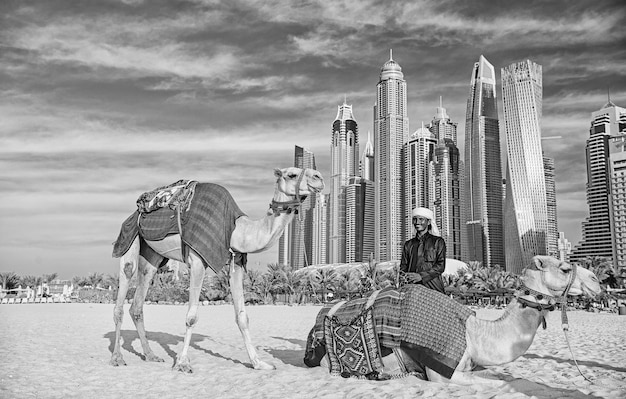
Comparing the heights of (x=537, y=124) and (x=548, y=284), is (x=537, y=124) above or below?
above

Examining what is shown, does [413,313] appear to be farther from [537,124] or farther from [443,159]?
[443,159]

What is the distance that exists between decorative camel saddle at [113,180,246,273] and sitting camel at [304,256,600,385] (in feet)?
6.99

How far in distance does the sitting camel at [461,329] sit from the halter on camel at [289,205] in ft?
5.48

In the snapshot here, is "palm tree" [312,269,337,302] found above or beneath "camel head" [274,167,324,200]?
beneath

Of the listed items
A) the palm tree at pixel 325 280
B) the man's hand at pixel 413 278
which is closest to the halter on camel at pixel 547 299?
the man's hand at pixel 413 278

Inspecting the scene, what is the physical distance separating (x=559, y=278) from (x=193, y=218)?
4.80 metres

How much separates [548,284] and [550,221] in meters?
173

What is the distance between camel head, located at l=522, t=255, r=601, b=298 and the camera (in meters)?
5.20

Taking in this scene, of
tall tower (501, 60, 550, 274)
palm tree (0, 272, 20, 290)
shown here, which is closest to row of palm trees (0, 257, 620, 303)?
palm tree (0, 272, 20, 290)

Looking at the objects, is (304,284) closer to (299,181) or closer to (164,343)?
(164,343)

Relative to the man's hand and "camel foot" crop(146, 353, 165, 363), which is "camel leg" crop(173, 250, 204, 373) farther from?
the man's hand

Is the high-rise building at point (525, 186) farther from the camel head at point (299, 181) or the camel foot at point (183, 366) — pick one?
the camel foot at point (183, 366)

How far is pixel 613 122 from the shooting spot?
12.6 meters

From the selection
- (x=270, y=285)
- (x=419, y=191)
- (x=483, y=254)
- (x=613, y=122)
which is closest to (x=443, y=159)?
(x=419, y=191)
